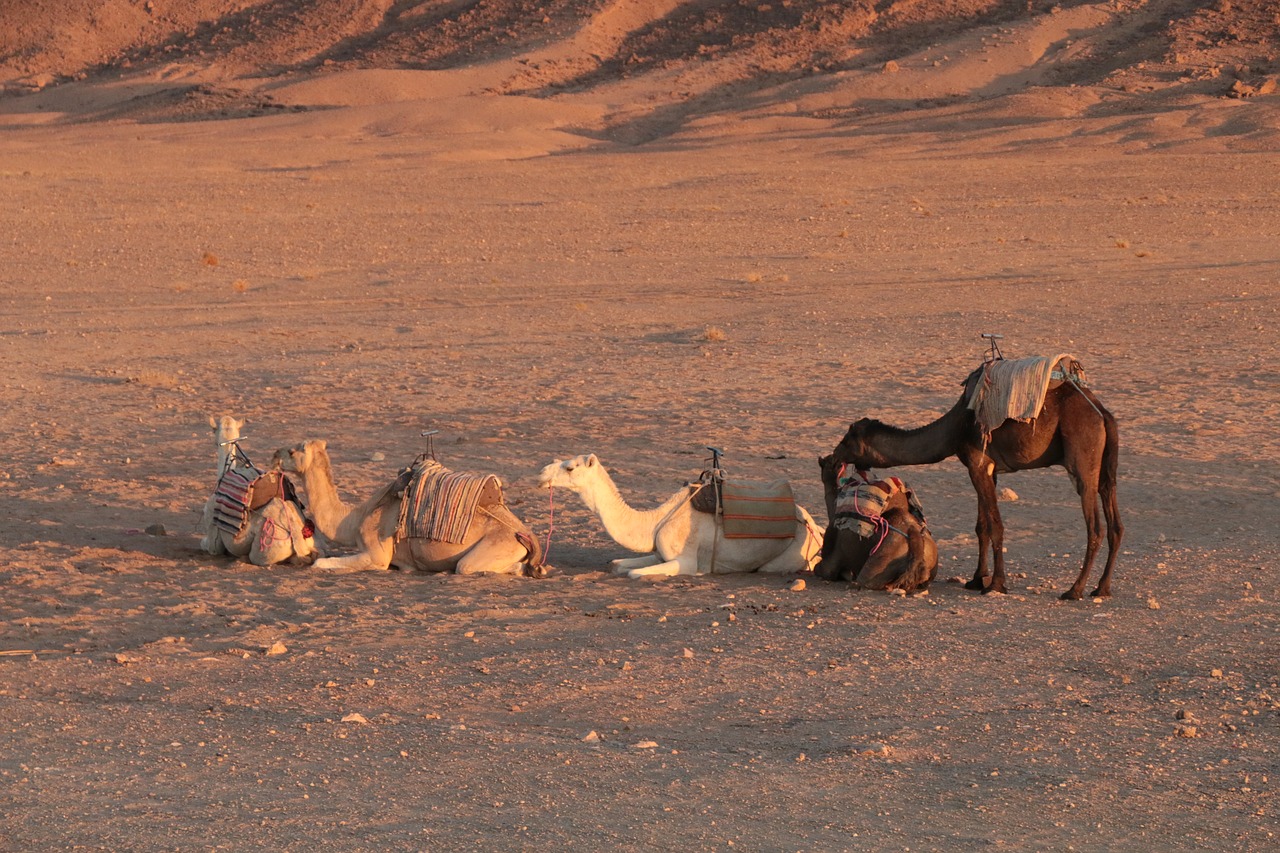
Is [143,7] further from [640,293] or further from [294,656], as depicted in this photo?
[294,656]

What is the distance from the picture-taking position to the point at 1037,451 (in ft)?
29.2

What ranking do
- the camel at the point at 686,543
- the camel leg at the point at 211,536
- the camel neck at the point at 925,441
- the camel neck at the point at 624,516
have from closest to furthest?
the camel neck at the point at 925,441
the camel neck at the point at 624,516
the camel at the point at 686,543
the camel leg at the point at 211,536

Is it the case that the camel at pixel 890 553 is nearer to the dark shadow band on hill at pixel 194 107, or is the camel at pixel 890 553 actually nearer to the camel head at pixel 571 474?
the camel head at pixel 571 474

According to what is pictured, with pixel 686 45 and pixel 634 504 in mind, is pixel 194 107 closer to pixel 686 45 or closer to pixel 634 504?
pixel 686 45

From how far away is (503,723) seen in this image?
6.97m

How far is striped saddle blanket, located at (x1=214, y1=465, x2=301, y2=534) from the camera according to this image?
9.51 m

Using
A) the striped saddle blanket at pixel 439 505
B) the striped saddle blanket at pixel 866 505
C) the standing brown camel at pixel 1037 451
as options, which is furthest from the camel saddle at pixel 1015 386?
the striped saddle blanket at pixel 439 505

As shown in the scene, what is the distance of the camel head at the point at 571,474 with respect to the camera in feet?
29.9

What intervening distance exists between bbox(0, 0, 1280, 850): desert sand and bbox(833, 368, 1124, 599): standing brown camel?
30cm

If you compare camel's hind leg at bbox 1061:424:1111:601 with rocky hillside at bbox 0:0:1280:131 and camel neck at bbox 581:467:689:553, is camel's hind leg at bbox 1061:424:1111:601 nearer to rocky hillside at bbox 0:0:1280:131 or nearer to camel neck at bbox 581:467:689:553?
camel neck at bbox 581:467:689:553

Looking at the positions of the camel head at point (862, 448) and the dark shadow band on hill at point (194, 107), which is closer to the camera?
the camel head at point (862, 448)

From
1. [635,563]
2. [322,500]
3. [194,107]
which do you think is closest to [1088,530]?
[635,563]

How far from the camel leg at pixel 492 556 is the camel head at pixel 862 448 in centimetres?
190

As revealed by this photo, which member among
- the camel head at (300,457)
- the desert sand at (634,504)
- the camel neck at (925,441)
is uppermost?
the camel head at (300,457)
